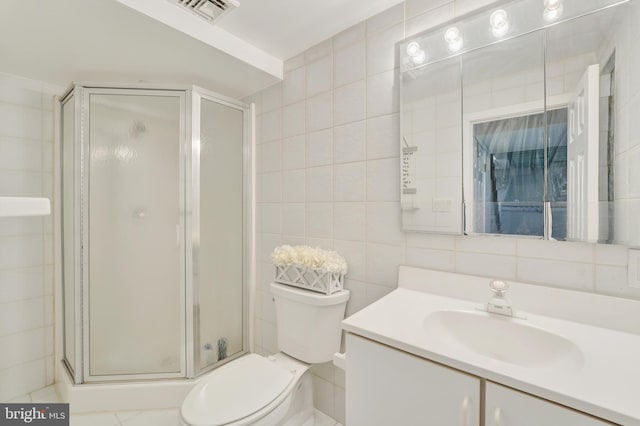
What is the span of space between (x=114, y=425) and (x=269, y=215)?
1.37m

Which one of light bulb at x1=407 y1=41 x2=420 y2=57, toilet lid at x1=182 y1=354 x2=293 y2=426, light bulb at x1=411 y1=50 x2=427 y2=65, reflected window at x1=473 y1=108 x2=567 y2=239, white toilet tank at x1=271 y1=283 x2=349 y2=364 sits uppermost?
light bulb at x1=407 y1=41 x2=420 y2=57

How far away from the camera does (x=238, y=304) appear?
199 cm

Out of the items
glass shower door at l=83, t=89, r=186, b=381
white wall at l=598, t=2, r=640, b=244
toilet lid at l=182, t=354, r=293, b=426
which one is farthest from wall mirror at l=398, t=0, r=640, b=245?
glass shower door at l=83, t=89, r=186, b=381

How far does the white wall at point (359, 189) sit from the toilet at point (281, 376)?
145 millimetres

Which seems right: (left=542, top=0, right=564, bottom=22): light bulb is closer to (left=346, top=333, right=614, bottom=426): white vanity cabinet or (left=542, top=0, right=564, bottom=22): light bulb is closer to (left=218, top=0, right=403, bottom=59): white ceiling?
(left=218, top=0, right=403, bottom=59): white ceiling

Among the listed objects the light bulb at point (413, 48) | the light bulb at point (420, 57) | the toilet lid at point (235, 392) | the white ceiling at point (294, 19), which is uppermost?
the white ceiling at point (294, 19)

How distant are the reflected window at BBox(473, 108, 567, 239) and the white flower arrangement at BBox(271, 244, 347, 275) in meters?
0.62

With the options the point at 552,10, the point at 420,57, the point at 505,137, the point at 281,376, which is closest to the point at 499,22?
the point at 552,10

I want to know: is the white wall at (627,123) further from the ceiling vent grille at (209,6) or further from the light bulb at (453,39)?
the ceiling vent grille at (209,6)

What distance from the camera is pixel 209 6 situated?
4.16 ft

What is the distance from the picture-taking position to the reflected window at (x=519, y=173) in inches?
37.4

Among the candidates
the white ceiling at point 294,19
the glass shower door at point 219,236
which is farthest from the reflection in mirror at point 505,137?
the glass shower door at point 219,236

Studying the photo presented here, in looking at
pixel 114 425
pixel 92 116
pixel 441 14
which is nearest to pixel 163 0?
pixel 92 116

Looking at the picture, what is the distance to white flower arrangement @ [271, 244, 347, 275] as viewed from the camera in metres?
1.38
